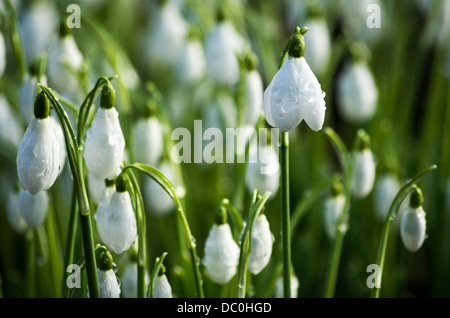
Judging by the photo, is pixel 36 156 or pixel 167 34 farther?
pixel 167 34

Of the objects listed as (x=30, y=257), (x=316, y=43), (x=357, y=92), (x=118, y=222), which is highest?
(x=316, y=43)

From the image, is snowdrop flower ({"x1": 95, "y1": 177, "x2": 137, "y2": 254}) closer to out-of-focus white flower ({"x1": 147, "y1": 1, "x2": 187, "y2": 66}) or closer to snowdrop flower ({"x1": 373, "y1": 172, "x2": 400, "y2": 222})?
snowdrop flower ({"x1": 373, "y1": 172, "x2": 400, "y2": 222})

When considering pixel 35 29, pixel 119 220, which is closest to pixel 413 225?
pixel 119 220

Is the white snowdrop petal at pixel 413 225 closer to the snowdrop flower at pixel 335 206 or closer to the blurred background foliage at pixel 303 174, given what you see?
the snowdrop flower at pixel 335 206

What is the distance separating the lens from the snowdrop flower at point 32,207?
1050 millimetres

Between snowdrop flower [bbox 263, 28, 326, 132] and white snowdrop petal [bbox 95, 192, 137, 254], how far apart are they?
0.24 metres

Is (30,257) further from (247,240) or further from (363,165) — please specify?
(363,165)

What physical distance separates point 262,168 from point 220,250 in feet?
0.75

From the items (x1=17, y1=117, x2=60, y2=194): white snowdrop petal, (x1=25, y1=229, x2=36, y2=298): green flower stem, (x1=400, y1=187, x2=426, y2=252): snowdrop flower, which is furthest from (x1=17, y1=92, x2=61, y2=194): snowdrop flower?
(x1=400, y1=187, x2=426, y2=252): snowdrop flower

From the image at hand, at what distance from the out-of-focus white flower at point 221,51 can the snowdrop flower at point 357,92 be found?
300 mm

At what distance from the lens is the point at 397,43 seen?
1849 millimetres

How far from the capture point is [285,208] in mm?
870

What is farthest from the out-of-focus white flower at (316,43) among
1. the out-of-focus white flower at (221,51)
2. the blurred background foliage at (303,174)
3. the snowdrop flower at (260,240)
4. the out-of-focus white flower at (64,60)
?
the snowdrop flower at (260,240)
